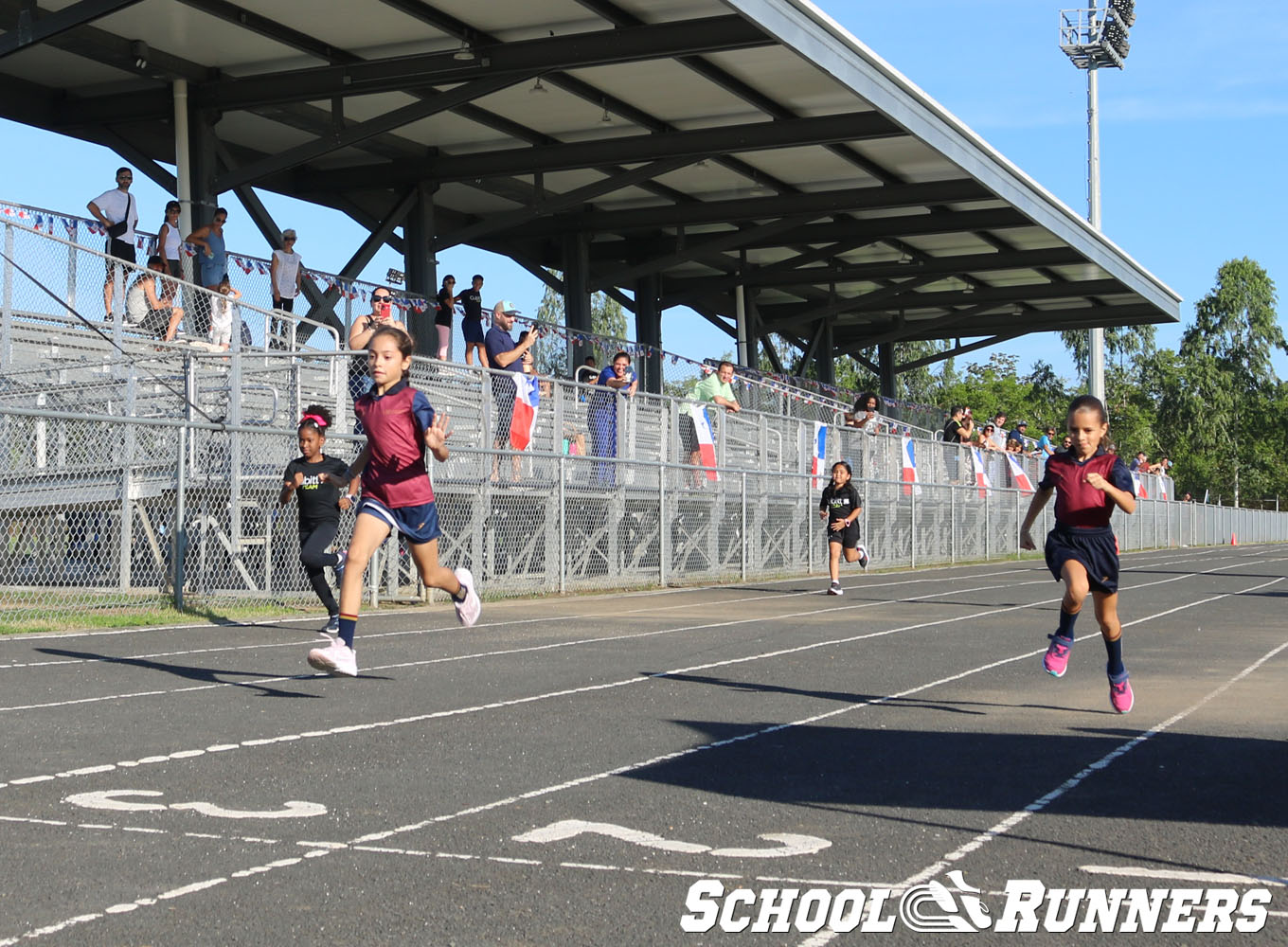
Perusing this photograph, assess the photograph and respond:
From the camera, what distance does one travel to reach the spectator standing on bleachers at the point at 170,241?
67.7 ft

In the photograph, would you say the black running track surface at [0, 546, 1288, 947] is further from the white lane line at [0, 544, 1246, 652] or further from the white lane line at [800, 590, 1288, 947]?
the white lane line at [0, 544, 1246, 652]

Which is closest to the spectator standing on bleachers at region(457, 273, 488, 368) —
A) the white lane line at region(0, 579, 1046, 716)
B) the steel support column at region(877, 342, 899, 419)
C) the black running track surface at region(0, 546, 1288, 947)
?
the white lane line at region(0, 579, 1046, 716)

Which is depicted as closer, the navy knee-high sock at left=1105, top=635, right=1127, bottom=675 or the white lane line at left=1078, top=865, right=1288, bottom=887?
the white lane line at left=1078, top=865, right=1288, bottom=887

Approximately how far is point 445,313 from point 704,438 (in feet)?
15.0

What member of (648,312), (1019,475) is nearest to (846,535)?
(1019,475)

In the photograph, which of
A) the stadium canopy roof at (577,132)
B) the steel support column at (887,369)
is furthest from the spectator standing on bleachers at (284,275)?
the steel support column at (887,369)

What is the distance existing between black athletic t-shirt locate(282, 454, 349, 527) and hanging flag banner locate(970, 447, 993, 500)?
66.4ft

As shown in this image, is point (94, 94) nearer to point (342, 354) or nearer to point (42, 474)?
point (42, 474)

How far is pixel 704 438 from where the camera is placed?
21.5 meters

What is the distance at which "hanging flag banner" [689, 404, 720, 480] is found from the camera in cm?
2133

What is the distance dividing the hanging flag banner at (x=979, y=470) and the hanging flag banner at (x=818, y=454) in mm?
7066

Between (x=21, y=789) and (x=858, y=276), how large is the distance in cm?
3322

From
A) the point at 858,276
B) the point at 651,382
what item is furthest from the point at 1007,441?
the point at 651,382

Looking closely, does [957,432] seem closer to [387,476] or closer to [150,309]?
[150,309]
